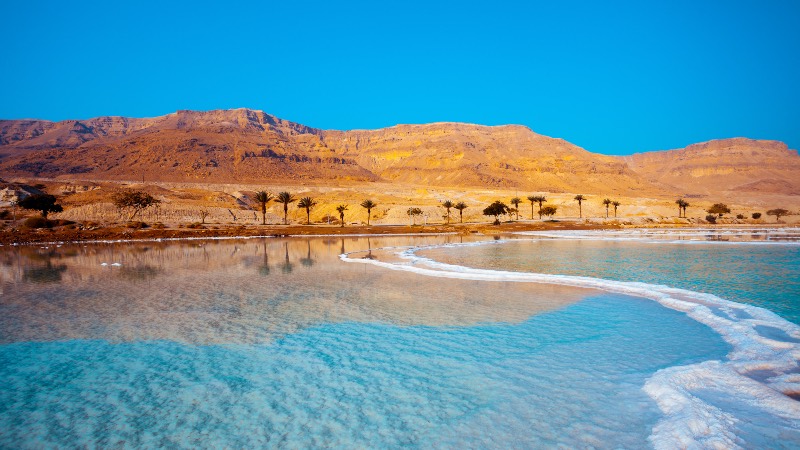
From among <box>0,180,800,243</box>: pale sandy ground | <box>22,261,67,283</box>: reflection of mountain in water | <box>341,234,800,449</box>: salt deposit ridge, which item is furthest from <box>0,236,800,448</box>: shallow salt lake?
<box>0,180,800,243</box>: pale sandy ground

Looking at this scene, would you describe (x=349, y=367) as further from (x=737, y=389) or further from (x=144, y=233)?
(x=144, y=233)

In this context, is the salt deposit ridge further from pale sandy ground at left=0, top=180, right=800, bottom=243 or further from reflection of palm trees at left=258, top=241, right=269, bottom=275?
pale sandy ground at left=0, top=180, right=800, bottom=243

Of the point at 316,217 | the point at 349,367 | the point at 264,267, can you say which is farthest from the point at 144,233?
the point at 349,367

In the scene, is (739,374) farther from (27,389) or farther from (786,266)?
(786,266)

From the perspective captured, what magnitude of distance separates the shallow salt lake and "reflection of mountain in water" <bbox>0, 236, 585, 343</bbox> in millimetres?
112

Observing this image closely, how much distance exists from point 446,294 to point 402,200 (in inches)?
3467

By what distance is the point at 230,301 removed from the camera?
669 inches

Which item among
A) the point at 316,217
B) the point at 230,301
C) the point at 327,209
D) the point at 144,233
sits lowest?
the point at 230,301

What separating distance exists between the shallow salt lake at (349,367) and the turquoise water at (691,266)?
A: 4.20m

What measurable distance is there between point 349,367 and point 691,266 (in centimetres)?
2257

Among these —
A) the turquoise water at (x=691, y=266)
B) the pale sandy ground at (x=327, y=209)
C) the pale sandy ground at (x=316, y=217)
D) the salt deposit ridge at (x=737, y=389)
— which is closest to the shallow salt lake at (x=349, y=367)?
the salt deposit ridge at (x=737, y=389)

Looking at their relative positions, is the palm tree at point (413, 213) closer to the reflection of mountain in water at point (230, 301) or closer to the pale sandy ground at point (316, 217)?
the pale sandy ground at point (316, 217)

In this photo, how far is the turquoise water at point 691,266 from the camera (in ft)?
55.4

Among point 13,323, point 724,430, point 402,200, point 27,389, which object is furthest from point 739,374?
point 402,200
